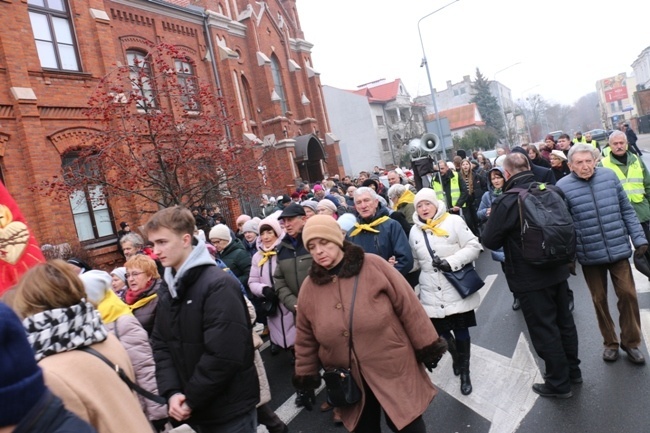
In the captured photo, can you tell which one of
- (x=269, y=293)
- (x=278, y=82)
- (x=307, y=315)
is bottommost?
A: (x=269, y=293)

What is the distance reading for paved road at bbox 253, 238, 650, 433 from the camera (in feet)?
13.3

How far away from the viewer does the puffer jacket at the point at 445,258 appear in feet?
15.8

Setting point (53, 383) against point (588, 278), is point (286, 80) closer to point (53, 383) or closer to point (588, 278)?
point (588, 278)

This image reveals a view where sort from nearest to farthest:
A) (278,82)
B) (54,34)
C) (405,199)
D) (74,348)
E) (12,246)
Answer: (74,348) < (12,246) < (405,199) < (54,34) < (278,82)

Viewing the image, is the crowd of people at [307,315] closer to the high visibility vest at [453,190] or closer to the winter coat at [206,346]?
the winter coat at [206,346]

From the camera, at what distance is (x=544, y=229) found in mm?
4184

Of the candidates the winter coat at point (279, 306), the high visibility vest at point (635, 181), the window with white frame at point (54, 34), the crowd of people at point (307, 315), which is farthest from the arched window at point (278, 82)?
the high visibility vest at point (635, 181)

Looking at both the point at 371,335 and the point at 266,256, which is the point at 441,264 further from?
the point at 266,256

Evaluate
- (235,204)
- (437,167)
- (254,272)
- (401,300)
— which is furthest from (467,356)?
(235,204)

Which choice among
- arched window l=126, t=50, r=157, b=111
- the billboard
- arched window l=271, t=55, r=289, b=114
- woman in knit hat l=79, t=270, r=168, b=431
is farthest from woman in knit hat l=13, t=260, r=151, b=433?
the billboard

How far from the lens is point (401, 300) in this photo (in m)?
3.21

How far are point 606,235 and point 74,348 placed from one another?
468cm

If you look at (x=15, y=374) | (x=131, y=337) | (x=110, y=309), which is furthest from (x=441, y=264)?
(x=15, y=374)

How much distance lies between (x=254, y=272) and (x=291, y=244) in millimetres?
901
